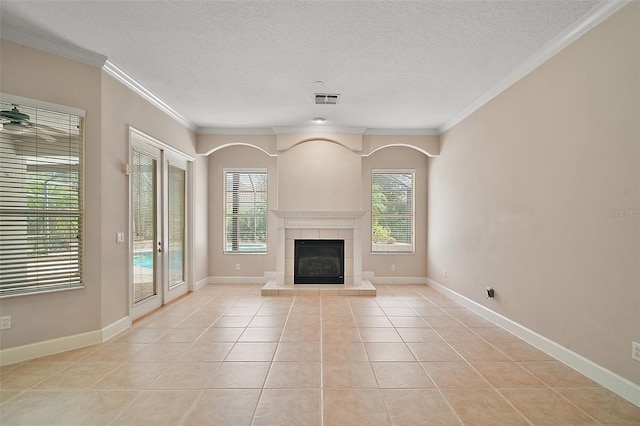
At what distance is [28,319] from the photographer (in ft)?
10.1

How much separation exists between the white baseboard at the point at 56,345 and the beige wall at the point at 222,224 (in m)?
2.98

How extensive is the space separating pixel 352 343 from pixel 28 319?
2.97 m

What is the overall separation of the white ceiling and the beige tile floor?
111 inches

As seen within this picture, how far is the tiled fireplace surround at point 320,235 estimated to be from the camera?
19.6 ft

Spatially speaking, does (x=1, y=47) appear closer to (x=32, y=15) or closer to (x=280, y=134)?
(x=32, y=15)

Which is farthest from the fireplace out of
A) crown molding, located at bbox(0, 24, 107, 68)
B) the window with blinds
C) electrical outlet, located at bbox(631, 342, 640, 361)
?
electrical outlet, located at bbox(631, 342, 640, 361)

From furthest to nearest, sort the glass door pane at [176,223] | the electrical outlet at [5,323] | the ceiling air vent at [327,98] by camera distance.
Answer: the glass door pane at [176,223] → the ceiling air vent at [327,98] → the electrical outlet at [5,323]

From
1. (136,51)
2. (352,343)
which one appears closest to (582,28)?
(352,343)

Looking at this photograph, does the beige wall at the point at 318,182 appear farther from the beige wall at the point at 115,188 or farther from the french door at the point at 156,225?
the beige wall at the point at 115,188

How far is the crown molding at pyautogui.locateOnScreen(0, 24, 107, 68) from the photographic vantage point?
296 centimetres

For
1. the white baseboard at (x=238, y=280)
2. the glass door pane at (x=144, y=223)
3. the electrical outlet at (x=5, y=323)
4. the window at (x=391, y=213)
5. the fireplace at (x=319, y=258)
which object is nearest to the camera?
the electrical outlet at (x=5, y=323)

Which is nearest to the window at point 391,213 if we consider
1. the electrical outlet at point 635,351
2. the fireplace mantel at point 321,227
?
the fireplace mantel at point 321,227

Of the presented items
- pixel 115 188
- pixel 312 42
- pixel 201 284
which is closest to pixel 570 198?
pixel 312 42

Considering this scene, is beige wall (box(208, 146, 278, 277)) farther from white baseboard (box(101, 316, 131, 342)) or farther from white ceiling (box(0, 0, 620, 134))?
white baseboard (box(101, 316, 131, 342))
